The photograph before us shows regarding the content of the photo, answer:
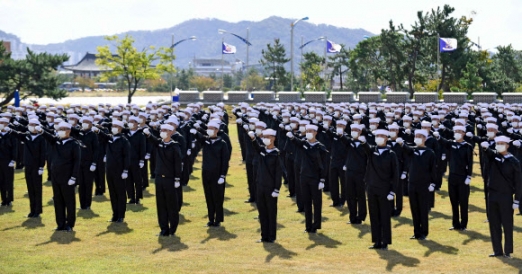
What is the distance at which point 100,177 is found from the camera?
24.9 meters

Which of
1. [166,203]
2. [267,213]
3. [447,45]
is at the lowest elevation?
[267,213]

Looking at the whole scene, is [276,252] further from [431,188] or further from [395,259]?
[431,188]

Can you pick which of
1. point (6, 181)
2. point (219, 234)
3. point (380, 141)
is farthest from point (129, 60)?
point (380, 141)

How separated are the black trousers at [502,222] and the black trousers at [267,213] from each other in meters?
4.41

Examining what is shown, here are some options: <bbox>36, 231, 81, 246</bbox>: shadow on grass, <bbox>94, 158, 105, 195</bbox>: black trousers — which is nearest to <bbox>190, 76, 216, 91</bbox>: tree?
<bbox>94, 158, 105, 195</bbox>: black trousers

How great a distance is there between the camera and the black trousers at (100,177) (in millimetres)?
24438

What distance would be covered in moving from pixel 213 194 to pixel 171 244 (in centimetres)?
232

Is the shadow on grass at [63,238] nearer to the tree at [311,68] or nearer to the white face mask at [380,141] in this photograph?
the white face mask at [380,141]

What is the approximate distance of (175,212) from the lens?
18.8 metres

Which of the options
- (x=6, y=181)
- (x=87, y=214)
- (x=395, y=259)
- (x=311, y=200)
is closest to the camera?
(x=395, y=259)

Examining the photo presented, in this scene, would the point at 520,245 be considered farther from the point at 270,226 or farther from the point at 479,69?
the point at 479,69

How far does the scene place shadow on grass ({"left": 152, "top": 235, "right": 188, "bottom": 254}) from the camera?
1731 cm

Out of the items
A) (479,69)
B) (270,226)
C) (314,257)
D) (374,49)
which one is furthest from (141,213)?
(374,49)

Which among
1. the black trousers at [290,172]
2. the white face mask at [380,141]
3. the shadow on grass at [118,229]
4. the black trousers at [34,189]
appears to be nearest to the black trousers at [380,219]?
the white face mask at [380,141]
